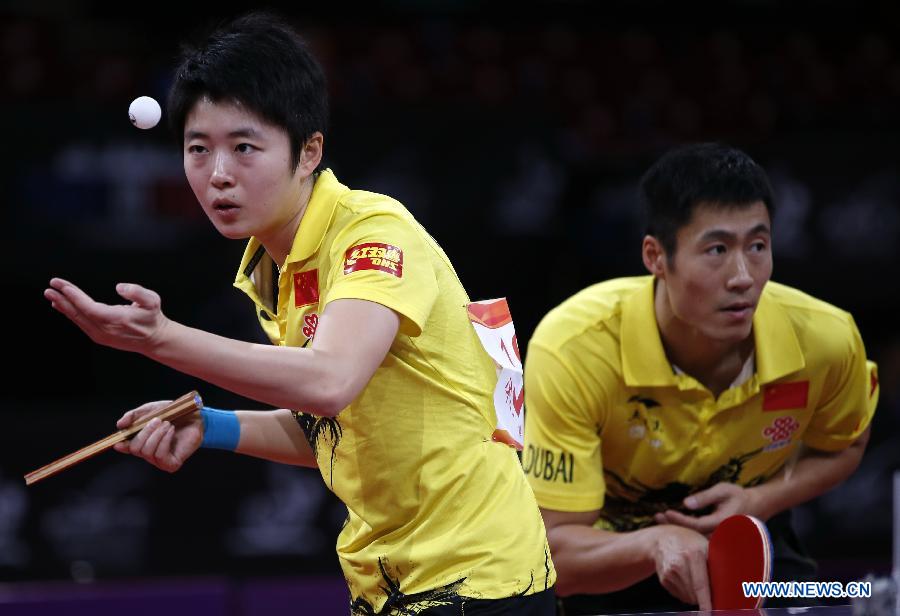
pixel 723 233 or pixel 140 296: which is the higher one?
pixel 723 233

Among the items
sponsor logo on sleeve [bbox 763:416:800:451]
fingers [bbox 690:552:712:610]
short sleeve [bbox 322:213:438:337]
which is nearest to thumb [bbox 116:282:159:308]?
short sleeve [bbox 322:213:438:337]

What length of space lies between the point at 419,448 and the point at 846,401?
1.67m

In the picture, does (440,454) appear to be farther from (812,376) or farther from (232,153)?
Answer: (812,376)

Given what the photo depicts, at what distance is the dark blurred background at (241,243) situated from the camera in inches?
238

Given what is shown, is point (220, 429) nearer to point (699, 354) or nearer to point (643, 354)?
point (643, 354)

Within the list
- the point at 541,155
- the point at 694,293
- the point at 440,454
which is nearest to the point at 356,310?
the point at 440,454

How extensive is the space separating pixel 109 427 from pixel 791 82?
6.02 meters

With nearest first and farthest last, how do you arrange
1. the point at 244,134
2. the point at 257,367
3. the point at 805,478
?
1. the point at 257,367
2. the point at 244,134
3. the point at 805,478

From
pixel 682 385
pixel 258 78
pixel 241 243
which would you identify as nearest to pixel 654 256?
pixel 682 385

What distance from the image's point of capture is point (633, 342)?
3502 mm

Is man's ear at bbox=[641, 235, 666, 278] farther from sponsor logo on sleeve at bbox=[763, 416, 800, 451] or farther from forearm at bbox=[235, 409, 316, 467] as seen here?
forearm at bbox=[235, 409, 316, 467]

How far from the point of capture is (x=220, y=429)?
2.83m

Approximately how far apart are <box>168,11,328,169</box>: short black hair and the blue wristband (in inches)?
24.4

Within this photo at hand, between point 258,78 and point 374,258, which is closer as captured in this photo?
point 374,258
